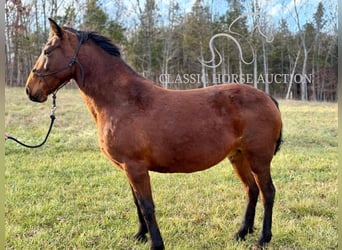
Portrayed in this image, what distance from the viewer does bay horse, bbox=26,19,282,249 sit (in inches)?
104

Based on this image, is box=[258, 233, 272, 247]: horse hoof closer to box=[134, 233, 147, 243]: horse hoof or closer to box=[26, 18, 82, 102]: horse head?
box=[134, 233, 147, 243]: horse hoof

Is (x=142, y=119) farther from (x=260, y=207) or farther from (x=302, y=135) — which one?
(x=302, y=135)

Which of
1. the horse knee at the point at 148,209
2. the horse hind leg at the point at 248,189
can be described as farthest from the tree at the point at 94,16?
the horse knee at the point at 148,209

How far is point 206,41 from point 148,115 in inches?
215

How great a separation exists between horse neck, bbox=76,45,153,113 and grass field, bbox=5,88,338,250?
1370 millimetres

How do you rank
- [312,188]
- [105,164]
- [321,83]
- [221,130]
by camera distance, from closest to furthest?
[221,130] < [312,188] < [105,164] < [321,83]

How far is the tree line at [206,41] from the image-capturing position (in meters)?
6.77

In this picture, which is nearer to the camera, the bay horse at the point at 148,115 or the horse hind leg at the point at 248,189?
the bay horse at the point at 148,115

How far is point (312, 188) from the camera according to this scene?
15.0ft

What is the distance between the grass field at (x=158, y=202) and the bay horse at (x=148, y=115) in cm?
70

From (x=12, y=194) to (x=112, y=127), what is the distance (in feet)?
8.05

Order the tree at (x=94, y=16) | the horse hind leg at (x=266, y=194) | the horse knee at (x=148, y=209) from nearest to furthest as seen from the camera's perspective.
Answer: the horse knee at (x=148, y=209) < the horse hind leg at (x=266, y=194) < the tree at (x=94, y=16)

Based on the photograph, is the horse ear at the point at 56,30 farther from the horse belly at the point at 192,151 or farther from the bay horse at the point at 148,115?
the horse belly at the point at 192,151

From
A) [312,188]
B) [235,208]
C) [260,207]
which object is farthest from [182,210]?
[312,188]
